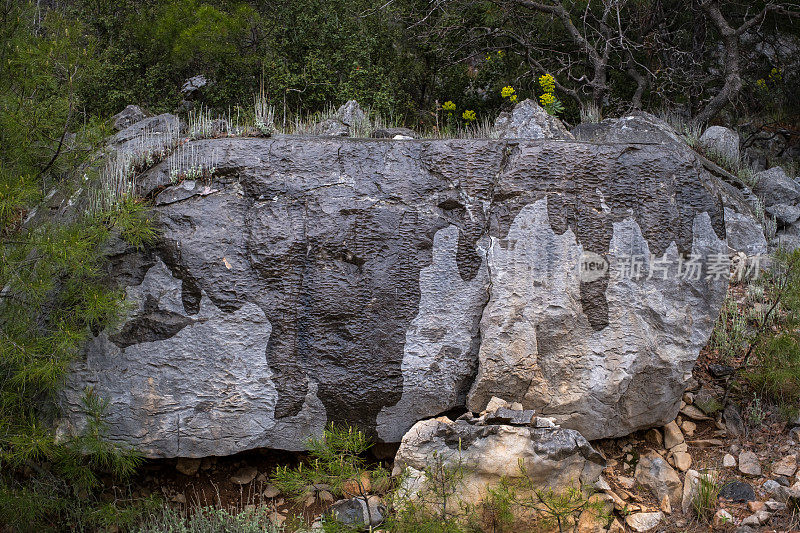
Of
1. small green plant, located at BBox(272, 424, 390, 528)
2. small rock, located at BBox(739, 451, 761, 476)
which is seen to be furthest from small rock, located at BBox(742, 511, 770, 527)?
small green plant, located at BBox(272, 424, 390, 528)

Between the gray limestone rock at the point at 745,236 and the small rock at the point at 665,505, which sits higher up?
the gray limestone rock at the point at 745,236

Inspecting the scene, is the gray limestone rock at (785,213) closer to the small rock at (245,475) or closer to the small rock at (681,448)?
the small rock at (681,448)

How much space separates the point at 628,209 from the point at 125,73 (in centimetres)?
683

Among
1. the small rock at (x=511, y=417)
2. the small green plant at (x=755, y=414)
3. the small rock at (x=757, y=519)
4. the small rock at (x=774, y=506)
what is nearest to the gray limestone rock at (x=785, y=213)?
the small green plant at (x=755, y=414)

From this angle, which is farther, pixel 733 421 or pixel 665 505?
pixel 733 421

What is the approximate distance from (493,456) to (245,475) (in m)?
1.63

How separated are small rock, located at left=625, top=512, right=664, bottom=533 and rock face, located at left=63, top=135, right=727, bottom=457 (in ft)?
1.78

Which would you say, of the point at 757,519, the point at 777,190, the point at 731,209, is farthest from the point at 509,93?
the point at 757,519

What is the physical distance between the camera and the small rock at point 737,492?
3904mm

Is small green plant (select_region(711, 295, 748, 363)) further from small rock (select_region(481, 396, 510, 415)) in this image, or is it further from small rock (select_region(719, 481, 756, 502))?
small rock (select_region(481, 396, 510, 415))

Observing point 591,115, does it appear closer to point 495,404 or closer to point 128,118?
point 495,404

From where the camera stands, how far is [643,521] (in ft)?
12.5

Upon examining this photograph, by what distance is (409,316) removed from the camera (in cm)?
A: 405

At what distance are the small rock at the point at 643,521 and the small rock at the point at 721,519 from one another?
281 mm
